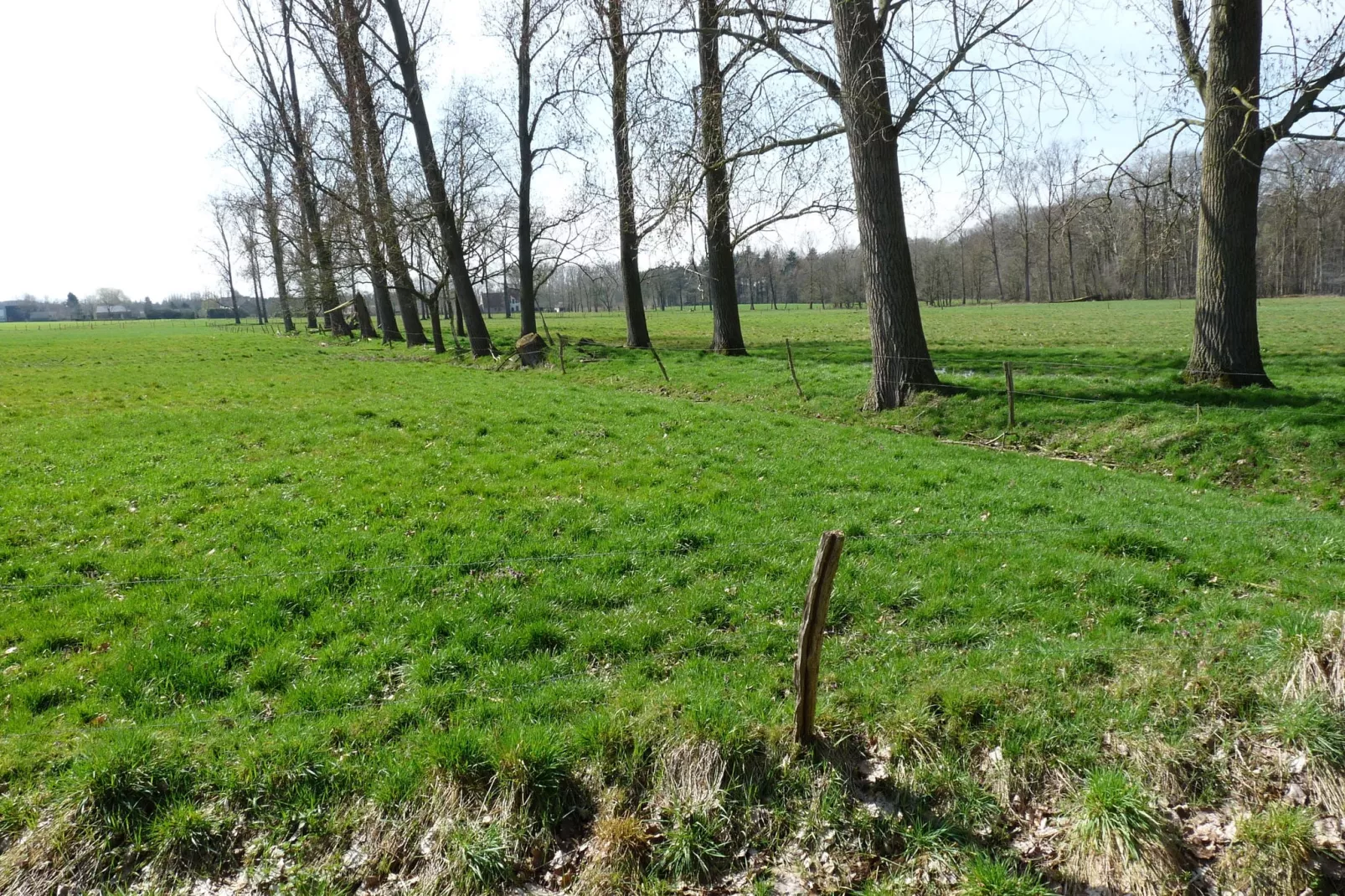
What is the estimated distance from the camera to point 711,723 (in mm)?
4504

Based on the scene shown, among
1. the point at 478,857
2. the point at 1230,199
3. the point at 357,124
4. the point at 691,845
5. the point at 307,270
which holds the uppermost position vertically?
the point at 357,124

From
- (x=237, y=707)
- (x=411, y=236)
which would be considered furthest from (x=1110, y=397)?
(x=411, y=236)

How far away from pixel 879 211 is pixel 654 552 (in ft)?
29.3

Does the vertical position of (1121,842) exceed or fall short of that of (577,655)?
it falls short

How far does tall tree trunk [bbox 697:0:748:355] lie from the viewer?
14.1 meters

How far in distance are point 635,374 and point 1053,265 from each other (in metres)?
95.3

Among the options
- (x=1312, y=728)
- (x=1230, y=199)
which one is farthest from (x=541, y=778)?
(x=1230, y=199)

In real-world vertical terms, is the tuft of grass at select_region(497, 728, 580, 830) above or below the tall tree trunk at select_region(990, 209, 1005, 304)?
below

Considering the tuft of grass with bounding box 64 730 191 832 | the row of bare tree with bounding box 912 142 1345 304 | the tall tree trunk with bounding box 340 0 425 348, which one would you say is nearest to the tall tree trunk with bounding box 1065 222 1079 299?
the row of bare tree with bounding box 912 142 1345 304

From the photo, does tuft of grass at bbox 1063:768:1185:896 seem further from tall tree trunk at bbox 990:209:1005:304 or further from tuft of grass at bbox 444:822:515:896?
tall tree trunk at bbox 990:209:1005:304

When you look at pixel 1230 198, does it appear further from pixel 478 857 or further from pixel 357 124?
pixel 357 124

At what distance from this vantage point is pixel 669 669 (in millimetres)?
5309

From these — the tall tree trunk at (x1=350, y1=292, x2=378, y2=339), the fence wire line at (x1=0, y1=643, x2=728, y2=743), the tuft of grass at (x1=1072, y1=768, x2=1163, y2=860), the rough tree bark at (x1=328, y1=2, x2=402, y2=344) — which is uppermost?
the rough tree bark at (x1=328, y1=2, x2=402, y2=344)

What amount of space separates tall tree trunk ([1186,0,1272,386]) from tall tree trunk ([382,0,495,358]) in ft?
69.7
